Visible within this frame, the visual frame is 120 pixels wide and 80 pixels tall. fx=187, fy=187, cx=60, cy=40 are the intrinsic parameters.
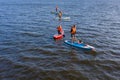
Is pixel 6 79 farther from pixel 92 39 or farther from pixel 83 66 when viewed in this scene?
pixel 92 39

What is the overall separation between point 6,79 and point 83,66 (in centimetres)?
857

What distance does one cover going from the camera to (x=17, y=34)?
3444 centimetres

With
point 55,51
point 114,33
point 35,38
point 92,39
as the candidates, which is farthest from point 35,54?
point 114,33

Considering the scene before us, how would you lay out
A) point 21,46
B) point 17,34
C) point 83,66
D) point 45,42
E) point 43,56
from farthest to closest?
point 17,34 → point 45,42 → point 21,46 → point 43,56 → point 83,66

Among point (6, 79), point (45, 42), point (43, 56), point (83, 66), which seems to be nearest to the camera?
point (6, 79)

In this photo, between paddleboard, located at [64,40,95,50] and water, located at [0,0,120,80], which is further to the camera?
paddleboard, located at [64,40,95,50]

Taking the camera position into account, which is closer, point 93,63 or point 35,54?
point 93,63

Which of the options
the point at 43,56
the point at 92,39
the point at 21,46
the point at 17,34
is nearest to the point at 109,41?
the point at 92,39

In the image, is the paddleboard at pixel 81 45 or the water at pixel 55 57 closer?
the water at pixel 55 57

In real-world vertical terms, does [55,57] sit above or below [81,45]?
below

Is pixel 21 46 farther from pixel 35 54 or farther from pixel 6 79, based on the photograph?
pixel 6 79

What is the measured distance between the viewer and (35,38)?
105 ft

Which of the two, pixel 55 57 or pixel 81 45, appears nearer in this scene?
pixel 55 57

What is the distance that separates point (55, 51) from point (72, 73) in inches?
274
